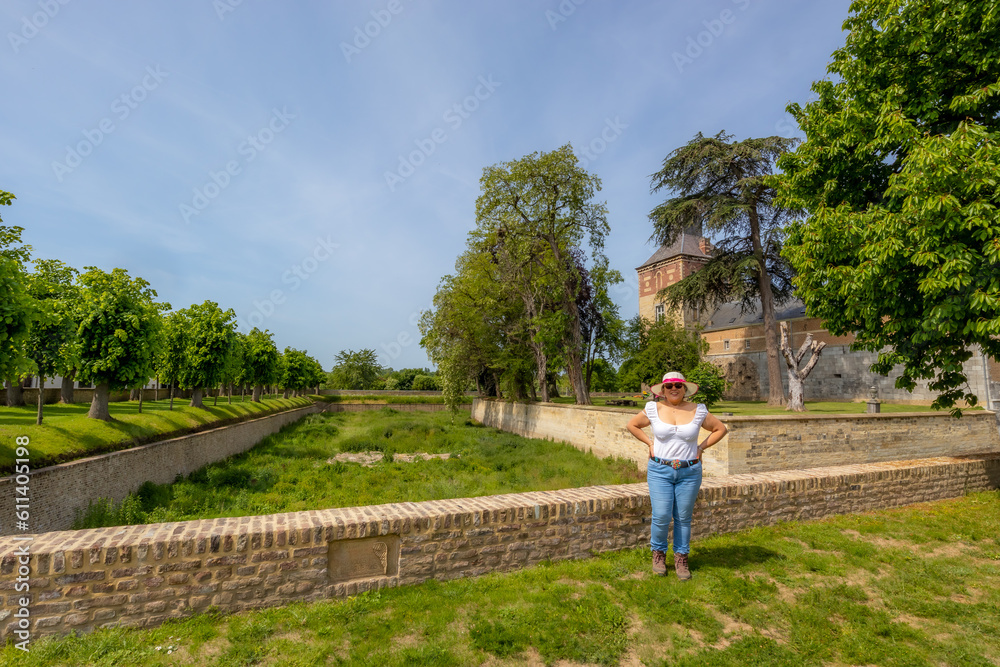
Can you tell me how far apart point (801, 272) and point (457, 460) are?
12.5 meters

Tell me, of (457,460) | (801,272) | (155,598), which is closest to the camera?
(155,598)

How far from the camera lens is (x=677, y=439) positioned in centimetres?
475

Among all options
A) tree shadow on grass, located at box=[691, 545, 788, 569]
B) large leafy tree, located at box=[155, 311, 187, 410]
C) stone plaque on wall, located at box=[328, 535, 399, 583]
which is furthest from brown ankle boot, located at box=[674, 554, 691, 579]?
large leafy tree, located at box=[155, 311, 187, 410]

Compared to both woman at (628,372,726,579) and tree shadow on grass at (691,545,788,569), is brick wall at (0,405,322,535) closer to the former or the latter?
woman at (628,372,726,579)

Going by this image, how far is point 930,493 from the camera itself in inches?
342

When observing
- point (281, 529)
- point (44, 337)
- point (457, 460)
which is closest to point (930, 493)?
point (281, 529)

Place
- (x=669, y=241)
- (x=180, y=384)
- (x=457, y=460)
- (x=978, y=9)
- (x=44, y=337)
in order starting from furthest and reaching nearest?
(x=669, y=241)
(x=180, y=384)
(x=457, y=460)
(x=44, y=337)
(x=978, y=9)

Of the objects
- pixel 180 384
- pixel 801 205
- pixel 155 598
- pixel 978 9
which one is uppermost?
pixel 978 9

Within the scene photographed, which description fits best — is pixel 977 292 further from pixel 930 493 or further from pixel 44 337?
pixel 44 337

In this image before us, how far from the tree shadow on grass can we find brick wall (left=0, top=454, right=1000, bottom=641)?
420 millimetres

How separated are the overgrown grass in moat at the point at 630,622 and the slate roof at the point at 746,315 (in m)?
34.5

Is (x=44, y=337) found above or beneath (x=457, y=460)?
above

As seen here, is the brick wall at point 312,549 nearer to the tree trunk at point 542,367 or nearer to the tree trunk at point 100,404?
the tree trunk at point 100,404

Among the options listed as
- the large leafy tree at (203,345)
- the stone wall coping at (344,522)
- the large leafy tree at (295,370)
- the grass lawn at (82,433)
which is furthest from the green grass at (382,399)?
the stone wall coping at (344,522)
